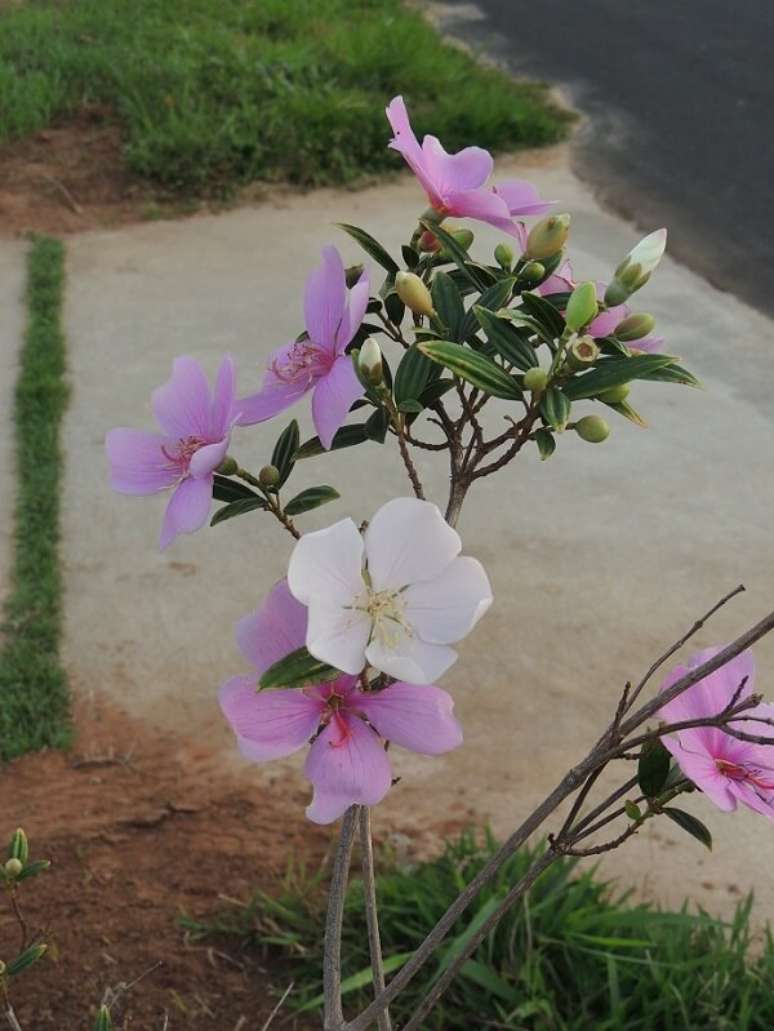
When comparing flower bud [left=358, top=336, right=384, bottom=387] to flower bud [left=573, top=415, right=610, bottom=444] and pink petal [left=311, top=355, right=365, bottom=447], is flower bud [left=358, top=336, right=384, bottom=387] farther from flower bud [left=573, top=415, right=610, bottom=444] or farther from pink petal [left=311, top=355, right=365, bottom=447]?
flower bud [left=573, top=415, right=610, bottom=444]

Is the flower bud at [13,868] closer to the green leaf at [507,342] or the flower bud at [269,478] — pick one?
the flower bud at [269,478]

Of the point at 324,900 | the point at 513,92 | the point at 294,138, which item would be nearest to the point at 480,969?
the point at 324,900

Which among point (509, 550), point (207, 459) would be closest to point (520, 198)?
point (207, 459)

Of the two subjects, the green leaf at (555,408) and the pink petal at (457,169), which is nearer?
the green leaf at (555,408)

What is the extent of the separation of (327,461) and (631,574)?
0.86 metres

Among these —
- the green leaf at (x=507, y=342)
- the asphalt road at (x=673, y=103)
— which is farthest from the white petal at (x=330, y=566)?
the asphalt road at (x=673, y=103)

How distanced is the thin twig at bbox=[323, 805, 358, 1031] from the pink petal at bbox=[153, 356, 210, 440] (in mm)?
375

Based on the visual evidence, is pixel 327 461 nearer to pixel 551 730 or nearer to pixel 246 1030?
pixel 551 730

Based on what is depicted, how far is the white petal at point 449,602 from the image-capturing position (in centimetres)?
92

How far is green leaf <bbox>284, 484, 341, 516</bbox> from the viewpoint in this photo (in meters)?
1.18

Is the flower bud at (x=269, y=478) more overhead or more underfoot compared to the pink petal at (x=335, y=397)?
more underfoot

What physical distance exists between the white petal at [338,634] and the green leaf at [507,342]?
27 cm

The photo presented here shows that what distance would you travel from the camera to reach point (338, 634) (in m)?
0.92

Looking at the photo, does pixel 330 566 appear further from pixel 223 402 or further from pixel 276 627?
pixel 223 402
